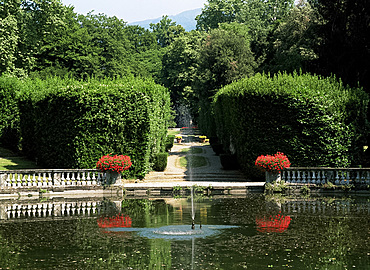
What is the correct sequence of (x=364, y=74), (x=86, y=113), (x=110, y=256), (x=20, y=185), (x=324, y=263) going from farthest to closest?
(x=364, y=74) < (x=86, y=113) < (x=20, y=185) < (x=110, y=256) < (x=324, y=263)

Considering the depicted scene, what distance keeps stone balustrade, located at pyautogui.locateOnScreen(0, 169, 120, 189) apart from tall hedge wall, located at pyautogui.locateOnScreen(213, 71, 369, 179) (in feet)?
29.2

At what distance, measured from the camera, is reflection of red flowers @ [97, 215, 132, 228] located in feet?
53.6

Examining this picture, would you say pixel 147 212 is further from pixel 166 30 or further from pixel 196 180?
pixel 166 30

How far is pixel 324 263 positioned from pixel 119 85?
19.9m

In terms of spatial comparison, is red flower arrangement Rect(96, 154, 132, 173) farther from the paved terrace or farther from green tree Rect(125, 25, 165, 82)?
green tree Rect(125, 25, 165, 82)

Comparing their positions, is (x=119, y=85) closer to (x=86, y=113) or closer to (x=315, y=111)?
(x=86, y=113)

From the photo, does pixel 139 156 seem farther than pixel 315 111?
Yes

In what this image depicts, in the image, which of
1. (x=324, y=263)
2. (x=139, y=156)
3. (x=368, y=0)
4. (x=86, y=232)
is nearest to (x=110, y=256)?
(x=86, y=232)

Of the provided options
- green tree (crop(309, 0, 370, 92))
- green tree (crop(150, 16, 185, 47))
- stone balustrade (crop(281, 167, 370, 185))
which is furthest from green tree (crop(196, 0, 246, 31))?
stone balustrade (crop(281, 167, 370, 185))

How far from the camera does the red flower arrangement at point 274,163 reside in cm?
2533

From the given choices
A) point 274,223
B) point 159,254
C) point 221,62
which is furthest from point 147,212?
point 221,62

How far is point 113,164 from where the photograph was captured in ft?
83.9

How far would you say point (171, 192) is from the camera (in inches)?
1012

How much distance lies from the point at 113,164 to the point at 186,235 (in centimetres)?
1175
